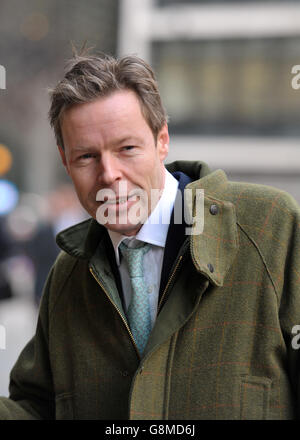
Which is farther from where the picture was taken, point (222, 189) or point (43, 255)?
point (43, 255)

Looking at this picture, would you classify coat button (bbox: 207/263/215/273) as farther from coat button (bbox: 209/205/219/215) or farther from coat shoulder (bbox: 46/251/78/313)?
coat shoulder (bbox: 46/251/78/313)

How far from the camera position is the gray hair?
2434 millimetres

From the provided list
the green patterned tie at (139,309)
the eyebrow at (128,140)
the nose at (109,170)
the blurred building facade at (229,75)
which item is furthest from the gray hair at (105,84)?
the blurred building facade at (229,75)

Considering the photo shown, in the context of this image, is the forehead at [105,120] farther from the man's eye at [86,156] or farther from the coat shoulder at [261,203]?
the coat shoulder at [261,203]

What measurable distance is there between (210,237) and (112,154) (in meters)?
0.47

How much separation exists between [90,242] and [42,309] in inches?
15.9

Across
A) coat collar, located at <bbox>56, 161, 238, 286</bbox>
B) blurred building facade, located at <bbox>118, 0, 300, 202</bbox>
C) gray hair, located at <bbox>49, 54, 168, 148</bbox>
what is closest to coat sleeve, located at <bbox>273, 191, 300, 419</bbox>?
coat collar, located at <bbox>56, 161, 238, 286</bbox>

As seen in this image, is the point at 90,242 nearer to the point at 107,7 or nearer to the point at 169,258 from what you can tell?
the point at 169,258

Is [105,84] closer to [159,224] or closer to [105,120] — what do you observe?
[105,120]

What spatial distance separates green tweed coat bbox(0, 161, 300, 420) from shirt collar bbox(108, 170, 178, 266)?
0.15 m

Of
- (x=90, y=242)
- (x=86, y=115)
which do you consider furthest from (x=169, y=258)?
(x=86, y=115)

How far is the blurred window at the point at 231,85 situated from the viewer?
2155cm
